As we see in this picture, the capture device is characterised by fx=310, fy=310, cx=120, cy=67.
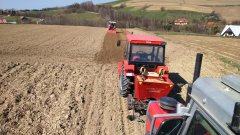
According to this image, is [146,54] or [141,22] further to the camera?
[141,22]

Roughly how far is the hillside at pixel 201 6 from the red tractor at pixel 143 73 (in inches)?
2796

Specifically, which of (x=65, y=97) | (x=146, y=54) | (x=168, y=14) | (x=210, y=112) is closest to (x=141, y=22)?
(x=168, y=14)

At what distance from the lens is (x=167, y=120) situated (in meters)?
3.15

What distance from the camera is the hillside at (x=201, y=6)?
79863 mm

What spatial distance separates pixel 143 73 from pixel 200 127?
6453 millimetres

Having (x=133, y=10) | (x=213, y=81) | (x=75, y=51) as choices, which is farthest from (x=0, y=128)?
(x=133, y=10)

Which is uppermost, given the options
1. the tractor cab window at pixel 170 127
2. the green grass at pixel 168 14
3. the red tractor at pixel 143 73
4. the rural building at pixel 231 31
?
the tractor cab window at pixel 170 127

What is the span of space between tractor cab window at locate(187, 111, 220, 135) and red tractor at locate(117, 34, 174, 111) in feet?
17.5

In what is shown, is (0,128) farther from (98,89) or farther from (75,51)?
(75,51)

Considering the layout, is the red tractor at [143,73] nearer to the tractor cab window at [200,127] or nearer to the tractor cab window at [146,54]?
the tractor cab window at [146,54]

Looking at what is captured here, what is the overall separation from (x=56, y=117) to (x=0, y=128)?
143cm

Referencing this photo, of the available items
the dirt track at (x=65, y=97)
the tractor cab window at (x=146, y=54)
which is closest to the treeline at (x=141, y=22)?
the dirt track at (x=65, y=97)

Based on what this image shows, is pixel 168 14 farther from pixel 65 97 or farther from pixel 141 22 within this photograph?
pixel 65 97

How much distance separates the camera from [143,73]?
9180 mm
